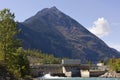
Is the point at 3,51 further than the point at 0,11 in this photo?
No

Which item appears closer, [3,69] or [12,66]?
[3,69]

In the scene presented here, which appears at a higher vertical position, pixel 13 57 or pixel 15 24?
pixel 15 24

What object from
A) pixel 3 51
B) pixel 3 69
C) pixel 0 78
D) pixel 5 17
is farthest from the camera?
pixel 5 17

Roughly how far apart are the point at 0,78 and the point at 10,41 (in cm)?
1930

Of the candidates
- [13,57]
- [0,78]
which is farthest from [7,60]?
[0,78]

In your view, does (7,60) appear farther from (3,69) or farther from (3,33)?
(3,69)

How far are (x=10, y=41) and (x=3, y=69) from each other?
14847mm

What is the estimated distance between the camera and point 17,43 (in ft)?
225

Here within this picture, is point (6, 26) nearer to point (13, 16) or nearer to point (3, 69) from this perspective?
point (13, 16)

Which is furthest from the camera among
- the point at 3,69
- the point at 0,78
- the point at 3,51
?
the point at 3,51

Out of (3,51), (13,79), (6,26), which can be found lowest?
(13,79)

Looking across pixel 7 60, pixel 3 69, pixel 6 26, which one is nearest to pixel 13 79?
pixel 3 69

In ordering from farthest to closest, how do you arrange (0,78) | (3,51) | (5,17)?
(5,17)
(3,51)
(0,78)

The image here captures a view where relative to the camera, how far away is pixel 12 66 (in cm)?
6756
